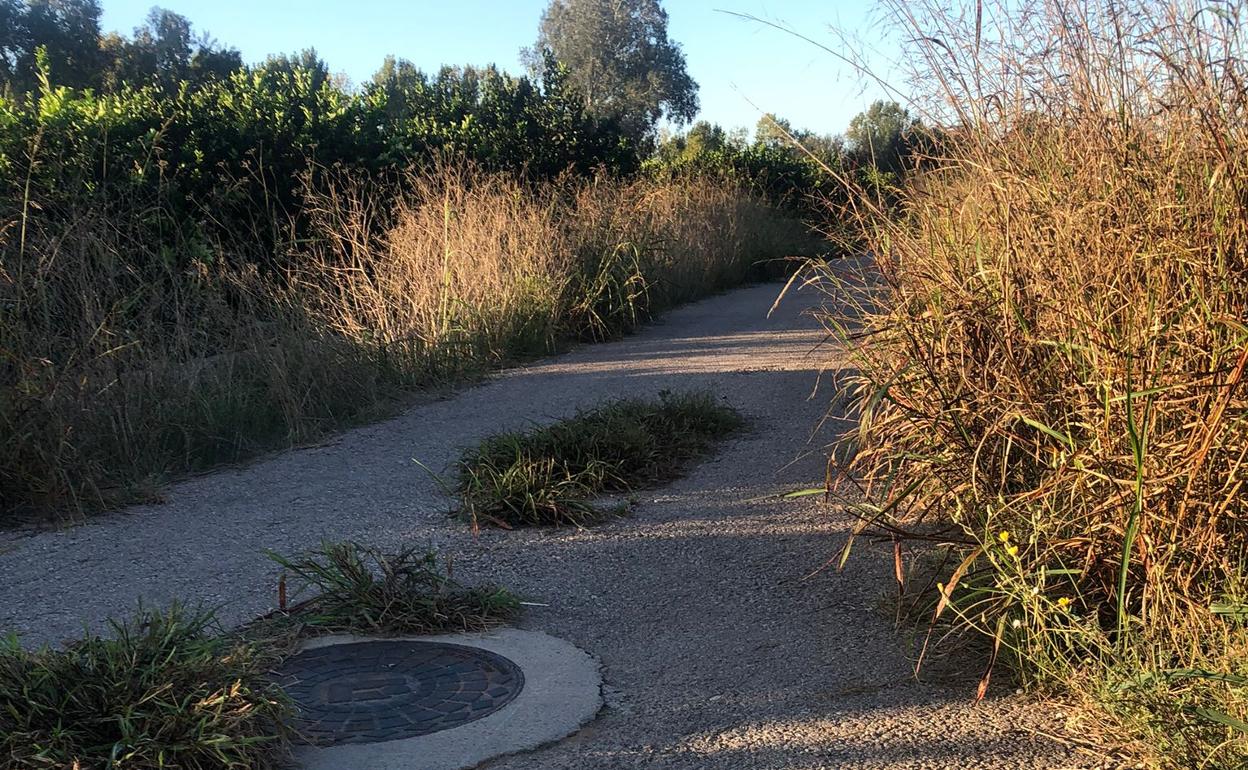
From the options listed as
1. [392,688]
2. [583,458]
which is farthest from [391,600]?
[583,458]

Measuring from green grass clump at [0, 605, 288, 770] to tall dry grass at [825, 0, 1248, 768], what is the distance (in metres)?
2.07

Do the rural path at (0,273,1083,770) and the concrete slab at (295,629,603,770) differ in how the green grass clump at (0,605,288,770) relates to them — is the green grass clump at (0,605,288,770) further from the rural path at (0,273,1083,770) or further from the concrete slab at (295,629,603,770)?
the rural path at (0,273,1083,770)

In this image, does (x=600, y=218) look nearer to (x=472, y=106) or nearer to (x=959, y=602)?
(x=472, y=106)

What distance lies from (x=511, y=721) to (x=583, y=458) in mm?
2902

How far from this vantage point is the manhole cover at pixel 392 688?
11.3ft

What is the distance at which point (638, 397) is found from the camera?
8.26 metres

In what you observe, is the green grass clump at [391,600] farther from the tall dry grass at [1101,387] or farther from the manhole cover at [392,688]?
the tall dry grass at [1101,387]

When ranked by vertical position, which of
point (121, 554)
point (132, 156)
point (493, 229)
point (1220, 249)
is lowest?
point (121, 554)

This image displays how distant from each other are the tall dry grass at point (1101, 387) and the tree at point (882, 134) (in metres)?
0.84

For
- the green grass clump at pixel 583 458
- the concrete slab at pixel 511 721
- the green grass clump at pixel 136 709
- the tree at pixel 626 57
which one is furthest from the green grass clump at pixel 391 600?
the tree at pixel 626 57

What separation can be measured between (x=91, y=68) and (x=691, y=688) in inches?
1914

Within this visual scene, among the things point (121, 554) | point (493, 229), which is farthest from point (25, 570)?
point (493, 229)

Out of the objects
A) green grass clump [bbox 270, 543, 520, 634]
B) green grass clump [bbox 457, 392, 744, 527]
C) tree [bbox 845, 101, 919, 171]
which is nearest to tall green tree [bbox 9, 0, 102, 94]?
green grass clump [bbox 457, 392, 744, 527]

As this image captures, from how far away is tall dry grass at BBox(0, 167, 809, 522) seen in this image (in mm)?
6012
